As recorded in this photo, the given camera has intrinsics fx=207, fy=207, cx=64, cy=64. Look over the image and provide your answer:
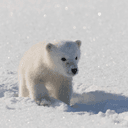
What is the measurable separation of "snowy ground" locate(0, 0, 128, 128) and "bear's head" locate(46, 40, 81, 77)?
53 cm

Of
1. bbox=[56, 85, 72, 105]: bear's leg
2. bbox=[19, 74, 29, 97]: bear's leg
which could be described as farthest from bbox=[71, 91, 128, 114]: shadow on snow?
bbox=[19, 74, 29, 97]: bear's leg

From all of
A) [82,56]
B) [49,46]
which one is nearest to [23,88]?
[49,46]

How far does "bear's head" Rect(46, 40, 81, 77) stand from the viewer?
2.85 metres

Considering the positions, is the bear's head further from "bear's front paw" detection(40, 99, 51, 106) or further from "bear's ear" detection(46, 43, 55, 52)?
"bear's front paw" detection(40, 99, 51, 106)

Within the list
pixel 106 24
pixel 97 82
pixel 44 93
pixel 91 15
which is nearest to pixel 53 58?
pixel 44 93

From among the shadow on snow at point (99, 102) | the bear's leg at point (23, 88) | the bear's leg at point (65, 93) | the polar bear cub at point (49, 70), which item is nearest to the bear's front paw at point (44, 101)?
the polar bear cub at point (49, 70)

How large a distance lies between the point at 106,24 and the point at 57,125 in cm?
700

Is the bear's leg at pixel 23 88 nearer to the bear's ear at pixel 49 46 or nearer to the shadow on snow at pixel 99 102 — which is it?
the shadow on snow at pixel 99 102

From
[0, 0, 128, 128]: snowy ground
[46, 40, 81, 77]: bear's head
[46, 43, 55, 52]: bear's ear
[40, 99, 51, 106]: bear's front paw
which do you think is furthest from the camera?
[40, 99, 51, 106]: bear's front paw

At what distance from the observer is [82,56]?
568cm

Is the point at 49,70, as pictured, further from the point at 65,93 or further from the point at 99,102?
the point at 99,102

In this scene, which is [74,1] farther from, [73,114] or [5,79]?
[73,114]

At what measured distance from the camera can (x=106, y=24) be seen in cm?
865

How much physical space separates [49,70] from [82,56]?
8.63 ft
